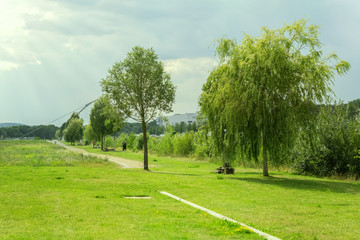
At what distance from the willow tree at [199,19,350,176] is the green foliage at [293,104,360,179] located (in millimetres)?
3110

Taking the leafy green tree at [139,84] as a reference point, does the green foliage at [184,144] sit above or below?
below

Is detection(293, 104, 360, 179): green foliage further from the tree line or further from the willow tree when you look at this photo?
the willow tree

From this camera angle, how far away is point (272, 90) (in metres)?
19.8

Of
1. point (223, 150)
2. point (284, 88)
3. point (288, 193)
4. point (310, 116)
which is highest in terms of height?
point (284, 88)

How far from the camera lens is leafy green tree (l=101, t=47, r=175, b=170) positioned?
27.7 m

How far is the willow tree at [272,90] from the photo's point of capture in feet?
63.5

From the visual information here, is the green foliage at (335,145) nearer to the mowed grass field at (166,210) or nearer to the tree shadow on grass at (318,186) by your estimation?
the tree shadow on grass at (318,186)

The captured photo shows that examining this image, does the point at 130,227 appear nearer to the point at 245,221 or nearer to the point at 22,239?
the point at 22,239

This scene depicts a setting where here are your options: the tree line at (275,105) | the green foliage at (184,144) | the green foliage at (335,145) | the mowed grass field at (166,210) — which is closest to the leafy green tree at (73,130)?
the green foliage at (184,144)

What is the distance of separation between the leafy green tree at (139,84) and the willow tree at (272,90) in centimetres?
828

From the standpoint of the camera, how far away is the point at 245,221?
9078mm

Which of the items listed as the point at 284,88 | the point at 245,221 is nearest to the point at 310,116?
the point at 284,88

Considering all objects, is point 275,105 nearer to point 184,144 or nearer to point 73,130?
point 184,144

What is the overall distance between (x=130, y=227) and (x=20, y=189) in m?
7.62
